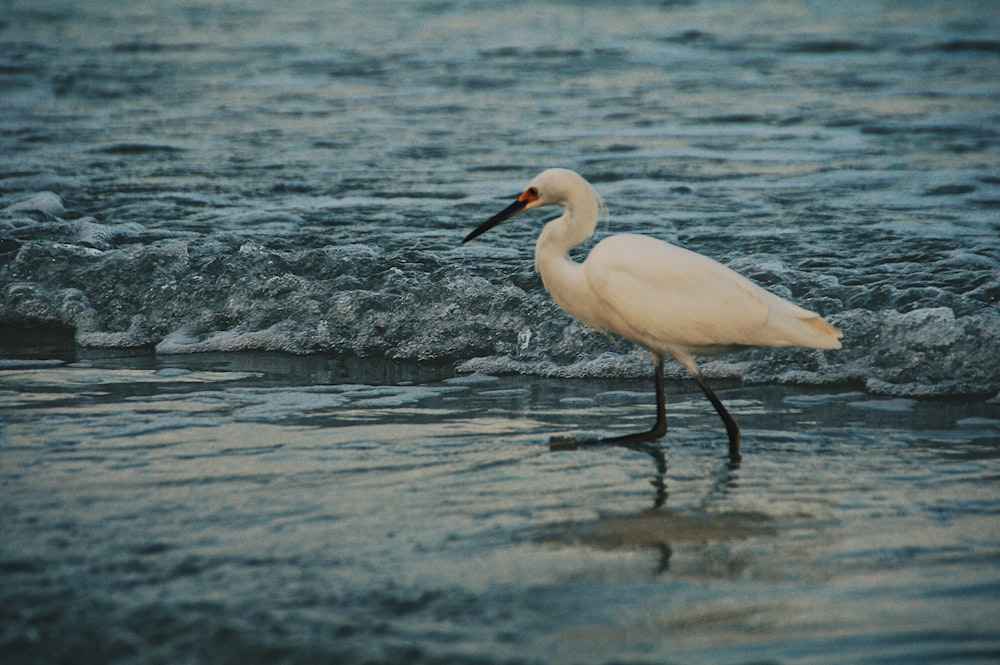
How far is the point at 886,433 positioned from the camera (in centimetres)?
441

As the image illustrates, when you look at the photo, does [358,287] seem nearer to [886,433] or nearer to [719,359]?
[719,359]

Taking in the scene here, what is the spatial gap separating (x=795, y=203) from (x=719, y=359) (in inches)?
119

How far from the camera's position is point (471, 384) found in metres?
5.37

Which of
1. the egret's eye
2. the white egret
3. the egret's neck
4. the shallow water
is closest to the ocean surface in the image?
the shallow water

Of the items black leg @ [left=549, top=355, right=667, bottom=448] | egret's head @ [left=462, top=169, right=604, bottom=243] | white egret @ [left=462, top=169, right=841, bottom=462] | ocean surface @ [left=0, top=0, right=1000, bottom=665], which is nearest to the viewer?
ocean surface @ [left=0, top=0, right=1000, bottom=665]

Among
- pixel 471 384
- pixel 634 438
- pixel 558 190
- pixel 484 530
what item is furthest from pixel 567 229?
pixel 484 530

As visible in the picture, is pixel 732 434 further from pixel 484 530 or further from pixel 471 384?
pixel 471 384

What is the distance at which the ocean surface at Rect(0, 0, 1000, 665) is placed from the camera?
281 cm

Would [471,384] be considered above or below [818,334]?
below

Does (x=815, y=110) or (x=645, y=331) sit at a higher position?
(x=815, y=110)

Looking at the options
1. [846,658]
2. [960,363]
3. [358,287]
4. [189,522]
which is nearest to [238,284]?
[358,287]

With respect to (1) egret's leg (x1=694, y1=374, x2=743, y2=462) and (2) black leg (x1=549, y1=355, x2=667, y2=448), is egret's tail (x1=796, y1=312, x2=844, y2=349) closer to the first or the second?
(1) egret's leg (x1=694, y1=374, x2=743, y2=462)

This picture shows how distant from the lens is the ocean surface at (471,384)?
9.23 ft

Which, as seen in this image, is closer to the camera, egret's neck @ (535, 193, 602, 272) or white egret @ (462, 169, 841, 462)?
white egret @ (462, 169, 841, 462)
